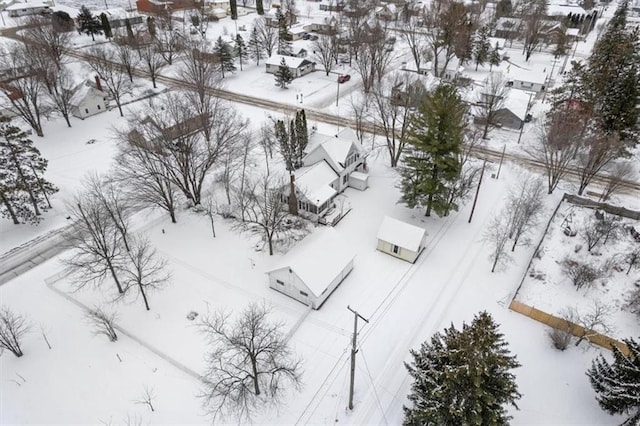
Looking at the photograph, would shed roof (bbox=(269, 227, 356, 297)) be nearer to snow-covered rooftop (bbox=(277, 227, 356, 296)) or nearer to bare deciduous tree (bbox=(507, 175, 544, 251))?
snow-covered rooftop (bbox=(277, 227, 356, 296))

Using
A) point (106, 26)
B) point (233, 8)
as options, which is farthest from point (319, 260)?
point (233, 8)

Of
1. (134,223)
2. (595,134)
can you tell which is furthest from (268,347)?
(595,134)

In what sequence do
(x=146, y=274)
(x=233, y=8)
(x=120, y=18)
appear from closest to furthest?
1. (x=146, y=274)
2. (x=120, y=18)
3. (x=233, y=8)

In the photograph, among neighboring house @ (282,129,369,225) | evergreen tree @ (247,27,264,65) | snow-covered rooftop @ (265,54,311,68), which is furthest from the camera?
evergreen tree @ (247,27,264,65)

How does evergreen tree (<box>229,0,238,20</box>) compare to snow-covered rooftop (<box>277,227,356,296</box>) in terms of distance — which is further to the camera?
evergreen tree (<box>229,0,238,20</box>)

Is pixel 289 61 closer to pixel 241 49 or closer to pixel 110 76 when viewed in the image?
pixel 241 49

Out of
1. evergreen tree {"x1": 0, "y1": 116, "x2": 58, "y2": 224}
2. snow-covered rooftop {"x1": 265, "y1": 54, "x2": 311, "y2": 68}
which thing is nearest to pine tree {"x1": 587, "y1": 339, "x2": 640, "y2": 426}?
evergreen tree {"x1": 0, "y1": 116, "x2": 58, "y2": 224}

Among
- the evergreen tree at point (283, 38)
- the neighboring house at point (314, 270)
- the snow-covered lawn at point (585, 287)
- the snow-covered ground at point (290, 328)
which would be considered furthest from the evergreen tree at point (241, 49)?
the snow-covered lawn at point (585, 287)
